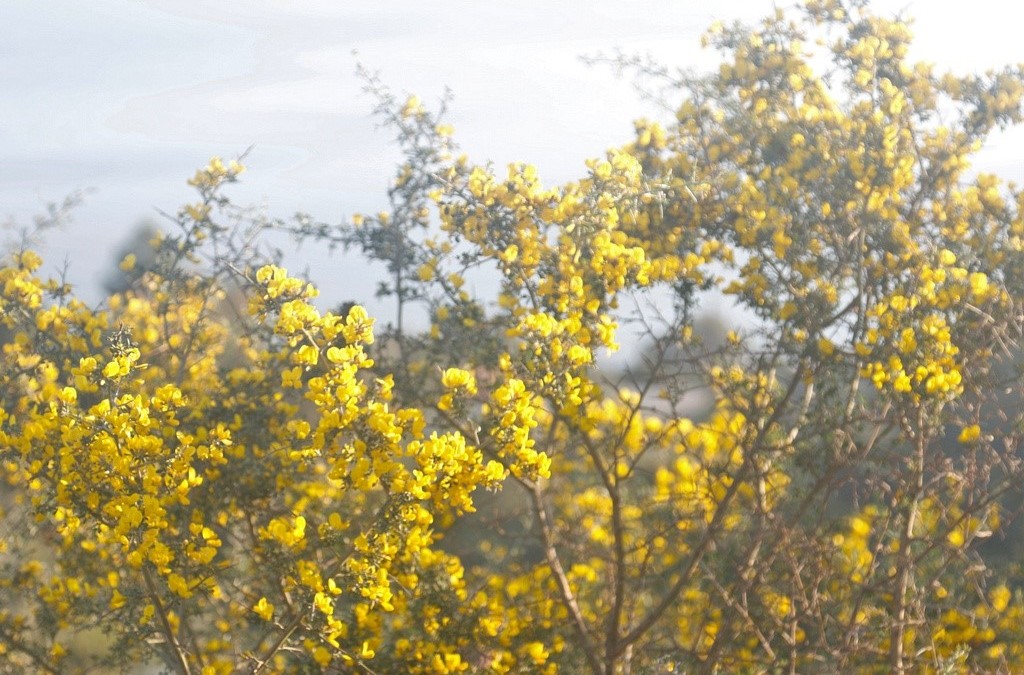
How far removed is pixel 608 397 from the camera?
6.78 m

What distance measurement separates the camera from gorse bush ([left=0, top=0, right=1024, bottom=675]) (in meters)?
4.03

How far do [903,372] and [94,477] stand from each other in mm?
3340

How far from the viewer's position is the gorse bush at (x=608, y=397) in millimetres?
4031

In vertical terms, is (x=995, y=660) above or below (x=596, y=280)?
below

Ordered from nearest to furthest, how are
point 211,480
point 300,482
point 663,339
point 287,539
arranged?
point 287,539 < point 211,480 < point 663,339 < point 300,482

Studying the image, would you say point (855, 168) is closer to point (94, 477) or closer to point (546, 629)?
point (546, 629)

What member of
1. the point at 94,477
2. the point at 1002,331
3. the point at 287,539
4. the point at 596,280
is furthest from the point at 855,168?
the point at 94,477

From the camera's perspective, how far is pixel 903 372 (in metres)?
4.67

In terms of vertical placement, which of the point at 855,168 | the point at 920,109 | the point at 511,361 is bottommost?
the point at 511,361

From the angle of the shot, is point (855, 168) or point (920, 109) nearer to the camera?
point (855, 168)

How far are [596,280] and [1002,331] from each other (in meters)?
1.87

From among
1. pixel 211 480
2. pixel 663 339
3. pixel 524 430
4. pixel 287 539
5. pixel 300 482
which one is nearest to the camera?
pixel 524 430

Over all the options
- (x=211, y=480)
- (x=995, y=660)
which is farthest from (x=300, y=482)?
(x=995, y=660)

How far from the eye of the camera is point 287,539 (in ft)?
13.2
